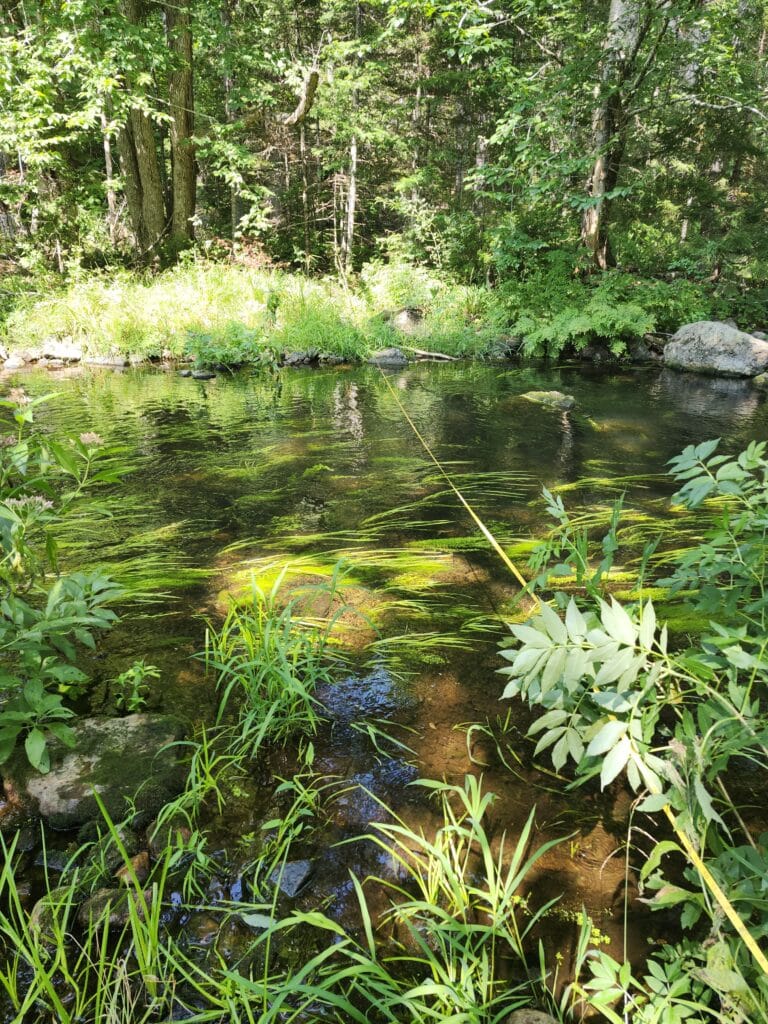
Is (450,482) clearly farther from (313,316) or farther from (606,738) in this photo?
(313,316)

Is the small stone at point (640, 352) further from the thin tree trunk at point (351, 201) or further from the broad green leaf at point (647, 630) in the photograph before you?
the broad green leaf at point (647, 630)

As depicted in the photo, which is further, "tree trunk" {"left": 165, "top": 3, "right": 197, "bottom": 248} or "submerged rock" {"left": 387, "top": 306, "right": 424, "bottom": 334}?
"tree trunk" {"left": 165, "top": 3, "right": 197, "bottom": 248}

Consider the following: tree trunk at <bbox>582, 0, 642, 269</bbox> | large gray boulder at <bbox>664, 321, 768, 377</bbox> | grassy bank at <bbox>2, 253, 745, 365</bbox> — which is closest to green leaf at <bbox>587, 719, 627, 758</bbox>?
grassy bank at <bbox>2, 253, 745, 365</bbox>

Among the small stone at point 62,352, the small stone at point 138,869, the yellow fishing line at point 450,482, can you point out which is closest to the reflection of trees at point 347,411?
the yellow fishing line at point 450,482

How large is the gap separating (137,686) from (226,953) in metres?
1.03

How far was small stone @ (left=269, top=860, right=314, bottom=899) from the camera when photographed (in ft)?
4.87

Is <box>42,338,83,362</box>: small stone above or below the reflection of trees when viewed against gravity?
above

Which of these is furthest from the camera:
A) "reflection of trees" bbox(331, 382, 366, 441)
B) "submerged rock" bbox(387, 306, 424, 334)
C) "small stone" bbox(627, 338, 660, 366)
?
"submerged rock" bbox(387, 306, 424, 334)

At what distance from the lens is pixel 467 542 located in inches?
134

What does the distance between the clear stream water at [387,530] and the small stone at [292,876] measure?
29 mm

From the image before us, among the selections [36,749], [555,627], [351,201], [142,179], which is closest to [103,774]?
[36,749]

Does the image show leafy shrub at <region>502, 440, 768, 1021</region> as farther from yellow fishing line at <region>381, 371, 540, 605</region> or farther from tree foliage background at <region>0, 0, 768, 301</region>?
tree foliage background at <region>0, 0, 768, 301</region>

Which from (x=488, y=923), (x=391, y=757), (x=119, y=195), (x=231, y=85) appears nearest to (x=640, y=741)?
(x=488, y=923)

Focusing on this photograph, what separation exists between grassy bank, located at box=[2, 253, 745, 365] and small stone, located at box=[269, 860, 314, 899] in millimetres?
9152
